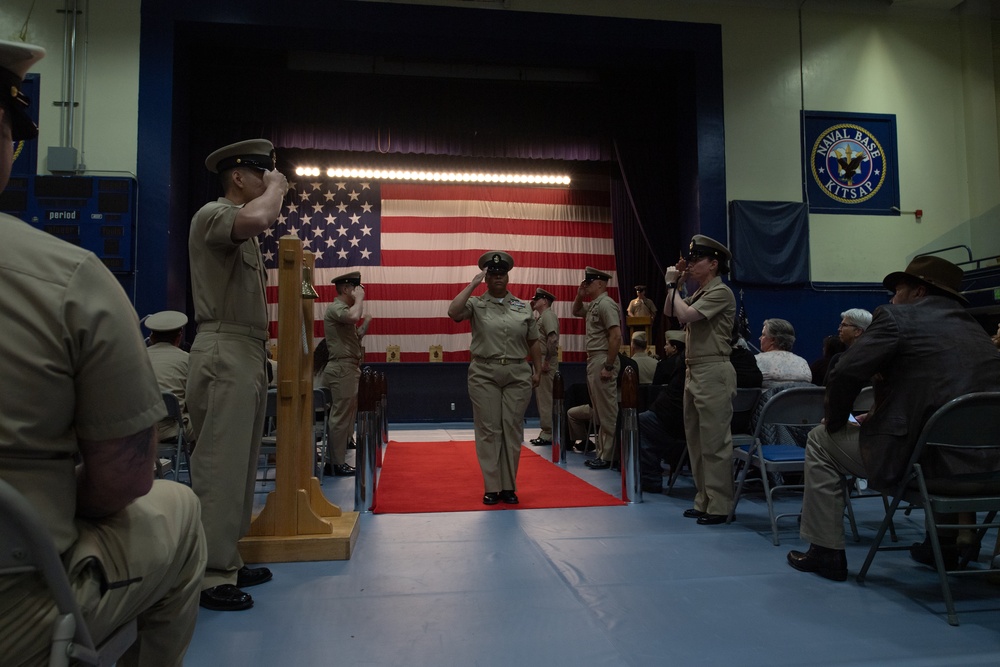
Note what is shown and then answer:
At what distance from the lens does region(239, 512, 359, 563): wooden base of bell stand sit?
108 inches

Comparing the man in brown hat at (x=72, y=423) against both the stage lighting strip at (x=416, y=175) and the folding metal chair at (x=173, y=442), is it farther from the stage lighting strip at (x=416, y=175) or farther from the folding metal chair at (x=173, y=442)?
the stage lighting strip at (x=416, y=175)

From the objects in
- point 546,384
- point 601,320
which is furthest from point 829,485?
point 546,384

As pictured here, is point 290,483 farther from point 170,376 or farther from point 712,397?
point 712,397

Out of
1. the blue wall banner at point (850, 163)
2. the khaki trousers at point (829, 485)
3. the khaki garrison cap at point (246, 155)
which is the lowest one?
the khaki trousers at point (829, 485)

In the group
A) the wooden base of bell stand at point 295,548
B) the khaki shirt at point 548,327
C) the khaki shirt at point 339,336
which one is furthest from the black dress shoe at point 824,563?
the khaki shirt at point 548,327

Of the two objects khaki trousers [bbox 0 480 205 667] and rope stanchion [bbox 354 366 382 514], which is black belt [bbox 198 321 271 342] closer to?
khaki trousers [bbox 0 480 205 667]

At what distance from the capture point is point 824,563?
101 inches

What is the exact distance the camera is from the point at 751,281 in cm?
793

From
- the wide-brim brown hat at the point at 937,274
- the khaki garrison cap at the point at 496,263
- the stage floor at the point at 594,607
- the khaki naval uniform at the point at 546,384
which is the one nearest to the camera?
the stage floor at the point at 594,607

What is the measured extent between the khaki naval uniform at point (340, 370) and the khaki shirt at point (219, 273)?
303cm

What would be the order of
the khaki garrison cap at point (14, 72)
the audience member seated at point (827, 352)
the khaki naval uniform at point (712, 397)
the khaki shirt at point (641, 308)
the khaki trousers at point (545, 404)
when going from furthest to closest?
1. the khaki shirt at point (641, 308)
2. the khaki trousers at point (545, 404)
3. the audience member seated at point (827, 352)
4. the khaki naval uniform at point (712, 397)
5. the khaki garrison cap at point (14, 72)

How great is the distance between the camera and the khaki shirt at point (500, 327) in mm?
4070

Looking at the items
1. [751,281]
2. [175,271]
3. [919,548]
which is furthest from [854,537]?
[175,271]

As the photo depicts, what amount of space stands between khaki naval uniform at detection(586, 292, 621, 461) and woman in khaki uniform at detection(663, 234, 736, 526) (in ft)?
5.53
